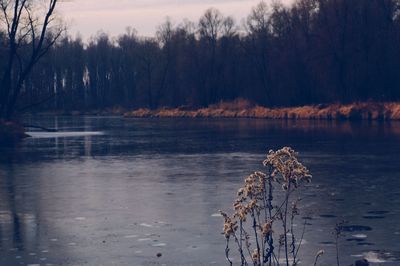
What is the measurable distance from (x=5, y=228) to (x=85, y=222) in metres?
1.36

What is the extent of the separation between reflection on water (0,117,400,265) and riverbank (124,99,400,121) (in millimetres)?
33847

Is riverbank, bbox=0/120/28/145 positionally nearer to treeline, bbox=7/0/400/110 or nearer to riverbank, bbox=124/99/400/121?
treeline, bbox=7/0/400/110

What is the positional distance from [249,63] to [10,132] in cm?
6032

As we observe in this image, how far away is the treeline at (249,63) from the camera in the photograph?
73625 millimetres

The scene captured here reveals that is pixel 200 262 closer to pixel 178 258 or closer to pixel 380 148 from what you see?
pixel 178 258

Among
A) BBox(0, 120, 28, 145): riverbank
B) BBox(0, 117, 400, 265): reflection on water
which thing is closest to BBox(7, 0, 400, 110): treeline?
BBox(0, 120, 28, 145): riverbank

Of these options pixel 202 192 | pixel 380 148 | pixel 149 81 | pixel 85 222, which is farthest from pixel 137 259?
pixel 149 81

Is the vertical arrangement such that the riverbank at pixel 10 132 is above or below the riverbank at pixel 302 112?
below

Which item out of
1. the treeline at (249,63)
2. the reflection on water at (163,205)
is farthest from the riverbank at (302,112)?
the reflection on water at (163,205)

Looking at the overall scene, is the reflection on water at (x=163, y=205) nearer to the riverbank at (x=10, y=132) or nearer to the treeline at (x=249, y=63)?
the riverbank at (x=10, y=132)

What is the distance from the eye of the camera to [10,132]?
1652 inches

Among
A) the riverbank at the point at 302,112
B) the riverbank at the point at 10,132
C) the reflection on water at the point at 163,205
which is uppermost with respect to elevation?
the riverbank at the point at 302,112

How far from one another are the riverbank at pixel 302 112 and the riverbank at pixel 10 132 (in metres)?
30.4

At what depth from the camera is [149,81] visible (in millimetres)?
112312
